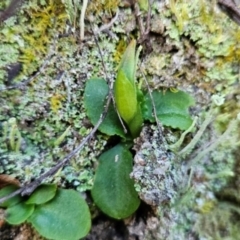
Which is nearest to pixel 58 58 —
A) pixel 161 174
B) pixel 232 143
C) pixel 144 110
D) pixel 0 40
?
pixel 0 40

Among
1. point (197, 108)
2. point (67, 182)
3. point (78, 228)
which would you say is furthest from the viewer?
point (197, 108)

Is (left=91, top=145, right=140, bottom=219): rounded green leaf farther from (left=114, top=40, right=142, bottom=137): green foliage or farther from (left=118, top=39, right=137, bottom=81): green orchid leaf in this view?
(left=118, top=39, right=137, bottom=81): green orchid leaf

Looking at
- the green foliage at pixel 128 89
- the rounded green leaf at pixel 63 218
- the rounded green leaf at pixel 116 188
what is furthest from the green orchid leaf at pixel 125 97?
the rounded green leaf at pixel 63 218

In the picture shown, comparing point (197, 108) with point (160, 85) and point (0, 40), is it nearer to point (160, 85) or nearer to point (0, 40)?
point (160, 85)

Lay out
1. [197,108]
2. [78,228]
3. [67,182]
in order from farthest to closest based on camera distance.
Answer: [197,108]
[67,182]
[78,228]

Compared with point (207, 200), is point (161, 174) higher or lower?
higher

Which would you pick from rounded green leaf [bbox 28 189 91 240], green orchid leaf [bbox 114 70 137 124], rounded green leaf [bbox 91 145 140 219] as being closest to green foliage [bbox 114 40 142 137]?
green orchid leaf [bbox 114 70 137 124]
